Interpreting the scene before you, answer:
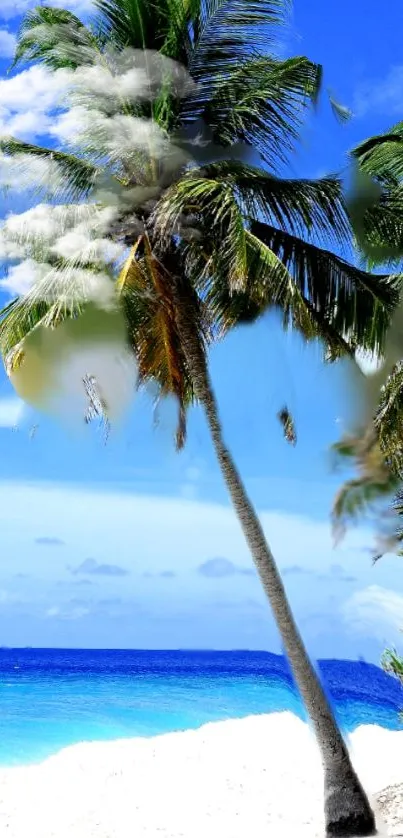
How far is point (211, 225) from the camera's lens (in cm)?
993

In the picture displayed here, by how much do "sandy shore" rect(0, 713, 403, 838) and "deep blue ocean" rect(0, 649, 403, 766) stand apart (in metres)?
4.38

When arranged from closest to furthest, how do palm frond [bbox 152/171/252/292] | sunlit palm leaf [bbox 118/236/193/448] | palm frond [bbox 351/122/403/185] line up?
palm frond [bbox 152/171/252/292]
sunlit palm leaf [bbox 118/236/193/448]
palm frond [bbox 351/122/403/185]

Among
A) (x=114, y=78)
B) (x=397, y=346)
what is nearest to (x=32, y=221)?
(x=114, y=78)

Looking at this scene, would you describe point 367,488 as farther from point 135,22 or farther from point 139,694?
point 139,694

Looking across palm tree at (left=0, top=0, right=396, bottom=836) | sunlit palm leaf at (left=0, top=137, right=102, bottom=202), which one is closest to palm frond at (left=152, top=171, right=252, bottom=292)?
palm tree at (left=0, top=0, right=396, bottom=836)

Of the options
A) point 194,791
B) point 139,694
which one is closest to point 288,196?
point 194,791

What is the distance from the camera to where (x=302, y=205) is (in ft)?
32.6

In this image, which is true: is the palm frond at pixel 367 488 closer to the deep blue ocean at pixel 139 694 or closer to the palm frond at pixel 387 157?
the palm frond at pixel 387 157

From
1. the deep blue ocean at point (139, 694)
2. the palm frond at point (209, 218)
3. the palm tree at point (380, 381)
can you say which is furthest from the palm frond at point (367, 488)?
the deep blue ocean at point (139, 694)

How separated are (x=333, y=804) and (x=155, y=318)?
17.1 ft

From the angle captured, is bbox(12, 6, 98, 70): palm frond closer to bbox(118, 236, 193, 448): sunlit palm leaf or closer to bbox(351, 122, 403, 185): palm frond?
bbox(118, 236, 193, 448): sunlit palm leaf

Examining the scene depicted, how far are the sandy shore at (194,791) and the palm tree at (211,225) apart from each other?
71.8 inches

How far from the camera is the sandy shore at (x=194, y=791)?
35.1 feet

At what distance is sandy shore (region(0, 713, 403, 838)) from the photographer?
10.7 meters
